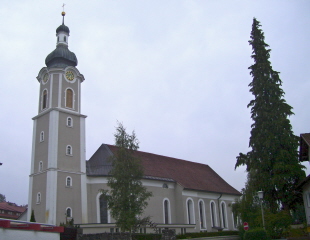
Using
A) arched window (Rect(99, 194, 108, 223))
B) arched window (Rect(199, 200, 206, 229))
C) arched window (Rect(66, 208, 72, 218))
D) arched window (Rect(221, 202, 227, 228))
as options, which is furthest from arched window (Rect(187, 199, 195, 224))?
arched window (Rect(66, 208, 72, 218))

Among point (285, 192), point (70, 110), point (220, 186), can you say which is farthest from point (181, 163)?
point (285, 192)

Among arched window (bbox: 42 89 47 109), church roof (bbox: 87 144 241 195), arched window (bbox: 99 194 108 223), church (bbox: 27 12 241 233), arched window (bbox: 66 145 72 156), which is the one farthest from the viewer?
church roof (bbox: 87 144 241 195)

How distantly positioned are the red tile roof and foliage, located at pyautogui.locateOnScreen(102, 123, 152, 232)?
12.8 meters

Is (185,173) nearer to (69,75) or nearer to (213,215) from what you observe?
(213,215)

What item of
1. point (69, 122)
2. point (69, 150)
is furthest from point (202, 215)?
point (69, 122)

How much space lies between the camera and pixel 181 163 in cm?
5559

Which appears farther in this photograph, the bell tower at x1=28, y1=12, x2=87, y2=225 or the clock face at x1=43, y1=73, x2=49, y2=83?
the clock face at x1=43, y1=73, x2=49, y2=83

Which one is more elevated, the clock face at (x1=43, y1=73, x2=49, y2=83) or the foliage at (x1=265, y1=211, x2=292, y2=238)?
the clock face at (x1=43, y1=73, x2=49, y2=83)

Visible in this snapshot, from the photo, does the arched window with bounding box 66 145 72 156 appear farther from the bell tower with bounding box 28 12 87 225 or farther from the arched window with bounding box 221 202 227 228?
the arched window with bounding box 221 202 227 228

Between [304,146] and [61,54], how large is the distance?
1097 inches

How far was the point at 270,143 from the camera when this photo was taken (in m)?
31.4

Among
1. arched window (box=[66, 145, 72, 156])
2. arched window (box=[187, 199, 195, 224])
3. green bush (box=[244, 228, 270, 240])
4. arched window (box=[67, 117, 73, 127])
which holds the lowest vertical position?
green bush (box=[244, 228, 270, 240])

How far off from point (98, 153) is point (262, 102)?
67.8ft

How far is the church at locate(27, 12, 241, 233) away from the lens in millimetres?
35531
